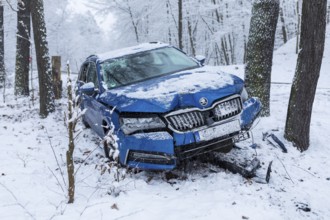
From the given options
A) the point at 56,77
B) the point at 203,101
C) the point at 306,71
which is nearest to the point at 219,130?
the point at 203,101

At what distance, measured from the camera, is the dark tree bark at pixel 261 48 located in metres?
→ 7.13

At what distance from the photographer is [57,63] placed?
39.5 feet

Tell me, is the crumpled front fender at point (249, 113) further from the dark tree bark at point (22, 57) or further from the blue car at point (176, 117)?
the dark tree bark at point (22, 57)

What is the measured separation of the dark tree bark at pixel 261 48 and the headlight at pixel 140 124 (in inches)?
126

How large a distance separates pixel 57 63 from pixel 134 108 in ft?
26.0

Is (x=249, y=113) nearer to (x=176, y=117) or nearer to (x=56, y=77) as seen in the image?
(x=176, y=117)

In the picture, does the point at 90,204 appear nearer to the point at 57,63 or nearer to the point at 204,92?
the point at 204,92

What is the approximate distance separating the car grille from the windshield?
5.41 feet

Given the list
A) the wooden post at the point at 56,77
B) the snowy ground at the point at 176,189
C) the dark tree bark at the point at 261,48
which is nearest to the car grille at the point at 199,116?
the snowy ground at the point at 176,189

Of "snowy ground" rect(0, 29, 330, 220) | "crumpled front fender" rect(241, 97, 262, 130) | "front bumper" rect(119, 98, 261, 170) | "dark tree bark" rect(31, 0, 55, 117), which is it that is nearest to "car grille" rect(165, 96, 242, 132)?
"front bumper" rect(119, 98, 261, 170)

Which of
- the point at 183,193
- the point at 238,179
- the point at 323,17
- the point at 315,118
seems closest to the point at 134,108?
the point at 183,193

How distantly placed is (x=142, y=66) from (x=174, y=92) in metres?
1.75

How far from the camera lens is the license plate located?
4743 mm

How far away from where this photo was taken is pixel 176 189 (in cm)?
477
